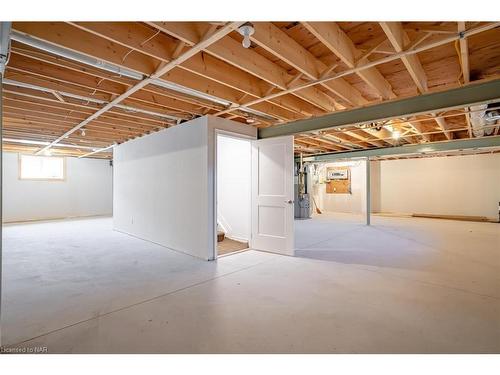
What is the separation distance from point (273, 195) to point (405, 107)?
91.5 inches

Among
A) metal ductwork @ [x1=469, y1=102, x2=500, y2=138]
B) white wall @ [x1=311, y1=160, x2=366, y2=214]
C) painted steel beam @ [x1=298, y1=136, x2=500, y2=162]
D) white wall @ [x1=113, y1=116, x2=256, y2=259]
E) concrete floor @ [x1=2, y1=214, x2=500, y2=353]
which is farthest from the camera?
white wall @ [x1=311, y1=160, x2=366, y2=214]

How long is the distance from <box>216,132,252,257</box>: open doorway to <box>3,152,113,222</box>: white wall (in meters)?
6.95

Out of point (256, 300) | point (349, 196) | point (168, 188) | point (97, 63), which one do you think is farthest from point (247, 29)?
point (349, 196)

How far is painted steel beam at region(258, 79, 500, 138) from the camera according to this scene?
2746mm

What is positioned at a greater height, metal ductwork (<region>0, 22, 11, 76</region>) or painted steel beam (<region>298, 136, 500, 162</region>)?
painted steel beam (<region>298, 136, 500, 162</region>)

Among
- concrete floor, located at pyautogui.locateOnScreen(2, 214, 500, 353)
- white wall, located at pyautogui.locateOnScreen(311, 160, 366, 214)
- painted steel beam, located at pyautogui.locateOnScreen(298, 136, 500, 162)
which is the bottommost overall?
concrete floor, located at pyautogui.locateOnScreen(2, 214, 500, 353)

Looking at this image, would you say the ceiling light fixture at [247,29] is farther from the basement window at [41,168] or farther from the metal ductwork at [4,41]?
the basement window at [41,168]

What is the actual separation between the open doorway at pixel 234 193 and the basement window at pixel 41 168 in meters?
7.23

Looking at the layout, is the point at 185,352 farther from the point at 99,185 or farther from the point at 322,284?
the point at 99,185

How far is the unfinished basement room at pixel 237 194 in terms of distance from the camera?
1959 millimetres

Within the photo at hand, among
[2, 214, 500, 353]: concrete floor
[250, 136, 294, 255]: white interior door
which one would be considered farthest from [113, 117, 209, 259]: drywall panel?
[250, 136, 294, 255]: white interior door

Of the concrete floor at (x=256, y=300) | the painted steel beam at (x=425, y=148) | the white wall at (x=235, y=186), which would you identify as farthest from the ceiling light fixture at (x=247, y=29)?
the painted steel beam at (x=425, y=148)

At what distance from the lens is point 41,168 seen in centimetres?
898

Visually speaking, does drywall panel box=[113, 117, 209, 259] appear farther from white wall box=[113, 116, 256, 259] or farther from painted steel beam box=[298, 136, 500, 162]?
painted steel beam box=[298, 136, 500, 162]
